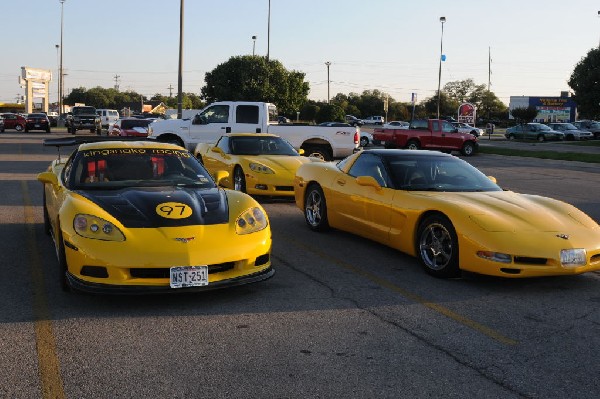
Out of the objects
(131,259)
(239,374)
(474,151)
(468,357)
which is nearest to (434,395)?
(468,357)

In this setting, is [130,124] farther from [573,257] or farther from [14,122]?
[14,122]

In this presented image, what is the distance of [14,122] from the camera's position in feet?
176

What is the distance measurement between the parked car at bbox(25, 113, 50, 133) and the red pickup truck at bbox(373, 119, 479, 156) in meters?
30.0

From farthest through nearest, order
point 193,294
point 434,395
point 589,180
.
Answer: point 589,180, point 193,294, point 434,395

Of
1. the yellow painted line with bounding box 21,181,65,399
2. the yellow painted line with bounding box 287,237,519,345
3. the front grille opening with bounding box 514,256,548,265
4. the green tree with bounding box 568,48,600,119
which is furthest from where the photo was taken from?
the green tree with bounding box 568,48,600,119

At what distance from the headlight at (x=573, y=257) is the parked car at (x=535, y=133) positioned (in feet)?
161

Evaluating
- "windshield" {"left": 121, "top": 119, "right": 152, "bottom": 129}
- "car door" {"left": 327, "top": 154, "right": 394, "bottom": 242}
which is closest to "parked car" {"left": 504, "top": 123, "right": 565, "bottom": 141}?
"windshield" {"left": 121, "top": 119, "right": 152, "bottom": 129}

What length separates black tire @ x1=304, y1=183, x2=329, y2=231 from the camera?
8.80m

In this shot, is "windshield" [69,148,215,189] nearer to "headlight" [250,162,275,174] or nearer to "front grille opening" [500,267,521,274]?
"front grille opening" [500,267,521,274]

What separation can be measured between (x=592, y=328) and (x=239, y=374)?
2916 mm

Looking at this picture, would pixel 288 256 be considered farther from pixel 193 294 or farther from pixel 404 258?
pixel 193 294

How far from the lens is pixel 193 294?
18.4 ft

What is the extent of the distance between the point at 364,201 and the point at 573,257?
2.60 meters

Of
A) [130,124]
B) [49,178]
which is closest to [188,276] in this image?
[49,178]
